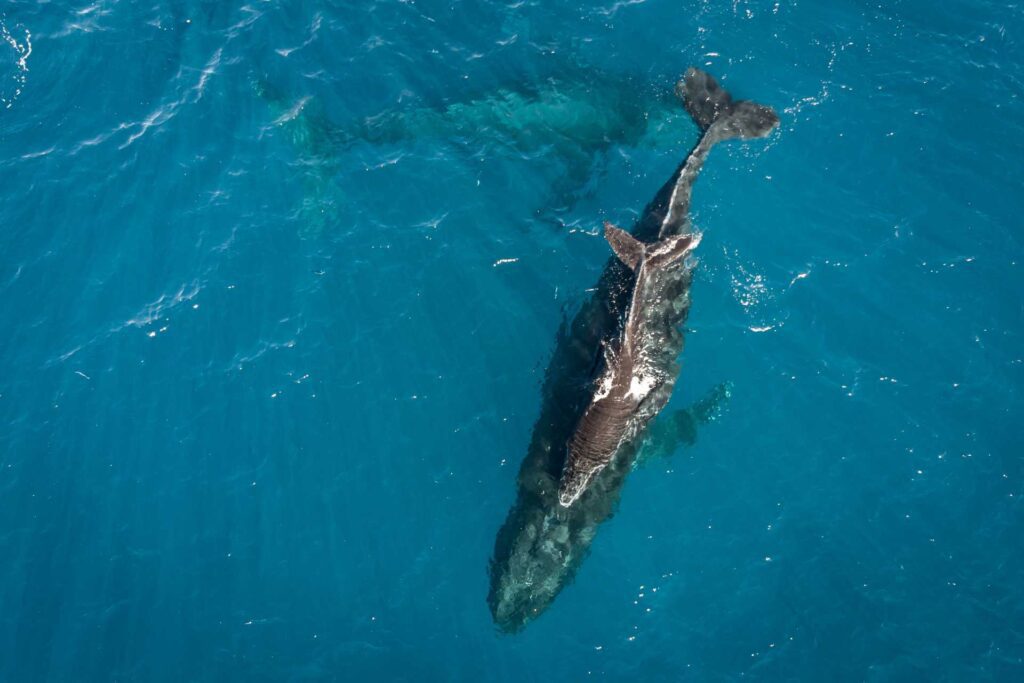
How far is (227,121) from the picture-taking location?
27172 millimetres

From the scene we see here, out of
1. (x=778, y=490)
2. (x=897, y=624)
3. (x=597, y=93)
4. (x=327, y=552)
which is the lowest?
(x=897, y=624)

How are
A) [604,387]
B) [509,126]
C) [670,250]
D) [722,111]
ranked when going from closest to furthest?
[604,387]
[670,250]
[722,111]
[509,126]

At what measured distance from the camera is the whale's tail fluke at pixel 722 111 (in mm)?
24672

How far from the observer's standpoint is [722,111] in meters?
24.8

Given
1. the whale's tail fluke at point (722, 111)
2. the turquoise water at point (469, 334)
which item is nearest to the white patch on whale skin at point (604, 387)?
the turquoise water at point (469, 334)

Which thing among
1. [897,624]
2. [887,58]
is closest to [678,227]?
[887,58]

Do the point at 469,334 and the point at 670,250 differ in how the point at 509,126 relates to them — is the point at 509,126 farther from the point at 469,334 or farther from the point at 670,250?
the point at 670,250

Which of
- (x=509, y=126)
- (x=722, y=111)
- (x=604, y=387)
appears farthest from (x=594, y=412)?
(x=509, y=126)

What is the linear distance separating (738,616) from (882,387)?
8427 mm

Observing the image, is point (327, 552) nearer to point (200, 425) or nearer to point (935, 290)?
point (200, 425)

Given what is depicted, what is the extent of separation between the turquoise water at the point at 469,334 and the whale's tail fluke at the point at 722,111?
82 cm

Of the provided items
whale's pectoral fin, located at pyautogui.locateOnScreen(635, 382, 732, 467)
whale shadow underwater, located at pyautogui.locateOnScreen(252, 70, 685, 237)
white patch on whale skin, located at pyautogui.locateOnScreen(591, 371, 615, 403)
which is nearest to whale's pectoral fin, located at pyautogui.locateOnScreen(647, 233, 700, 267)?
white patch on whale skin, located at pyautogui.locateOnScreen(591, 371, 615, 403)

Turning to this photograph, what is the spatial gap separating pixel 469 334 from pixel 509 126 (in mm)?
8502

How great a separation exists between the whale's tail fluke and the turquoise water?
82 cm
